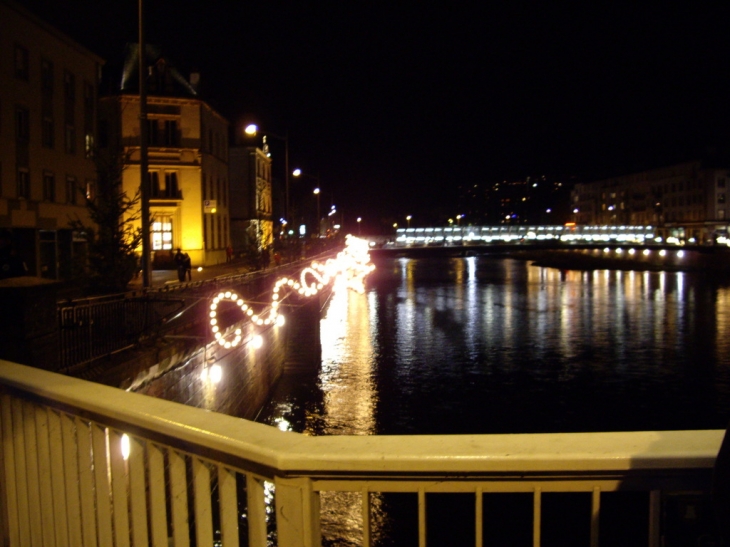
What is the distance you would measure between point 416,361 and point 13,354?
16.5 m

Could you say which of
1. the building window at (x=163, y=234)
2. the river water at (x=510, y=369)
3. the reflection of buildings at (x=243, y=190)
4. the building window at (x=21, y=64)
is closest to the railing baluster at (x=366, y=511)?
the river water at (x=510, y=369)

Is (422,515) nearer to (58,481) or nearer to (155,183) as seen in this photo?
(58,481)

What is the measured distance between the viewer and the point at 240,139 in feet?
214

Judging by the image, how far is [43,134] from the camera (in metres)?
32.2

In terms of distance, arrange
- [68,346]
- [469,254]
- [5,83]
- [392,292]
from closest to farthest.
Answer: [68,346] < [5,83] < [392,292] < [469,254]

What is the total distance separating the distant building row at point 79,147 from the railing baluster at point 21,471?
14.9 metres

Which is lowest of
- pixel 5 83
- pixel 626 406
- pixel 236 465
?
pixel 626 406

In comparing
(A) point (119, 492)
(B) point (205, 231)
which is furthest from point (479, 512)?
(B) point (205, 231)

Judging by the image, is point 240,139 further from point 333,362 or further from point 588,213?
point 588,213

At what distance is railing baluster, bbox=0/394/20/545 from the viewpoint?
4.10m

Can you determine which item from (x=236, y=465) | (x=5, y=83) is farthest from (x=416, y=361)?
(x=236, y=465)

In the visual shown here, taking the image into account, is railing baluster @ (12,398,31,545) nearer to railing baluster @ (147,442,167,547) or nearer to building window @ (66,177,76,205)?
railing baluster @ (147,442,167,547)

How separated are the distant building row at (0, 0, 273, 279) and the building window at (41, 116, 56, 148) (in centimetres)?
4

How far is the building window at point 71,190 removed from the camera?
34781 mm
